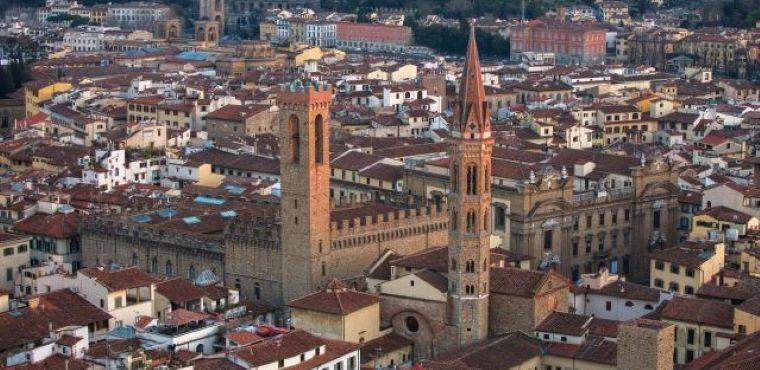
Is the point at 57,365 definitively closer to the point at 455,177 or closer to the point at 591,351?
the point at 455,177

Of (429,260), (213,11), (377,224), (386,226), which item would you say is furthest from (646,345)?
(213,11)

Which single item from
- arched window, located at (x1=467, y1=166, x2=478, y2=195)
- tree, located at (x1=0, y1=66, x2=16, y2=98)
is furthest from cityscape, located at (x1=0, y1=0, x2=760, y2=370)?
tree, located at (x1=0, y1=66, x2=16, y2=98)

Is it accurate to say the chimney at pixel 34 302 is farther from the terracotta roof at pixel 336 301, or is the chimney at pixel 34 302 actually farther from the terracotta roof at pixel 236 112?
the terracotta roof at pixel 236 112

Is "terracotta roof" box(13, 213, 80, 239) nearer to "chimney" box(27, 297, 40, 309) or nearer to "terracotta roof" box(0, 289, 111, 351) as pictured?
"terracotta roof" box(0, 289, 111, 351)

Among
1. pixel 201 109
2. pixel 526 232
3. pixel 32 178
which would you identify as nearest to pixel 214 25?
pixel 201 109

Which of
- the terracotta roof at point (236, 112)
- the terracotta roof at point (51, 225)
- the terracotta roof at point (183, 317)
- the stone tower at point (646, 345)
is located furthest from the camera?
the terracotta roof at point (236, 112)

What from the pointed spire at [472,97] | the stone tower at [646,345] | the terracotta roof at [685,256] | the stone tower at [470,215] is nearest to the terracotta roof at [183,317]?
the stone tower at [470,215]
